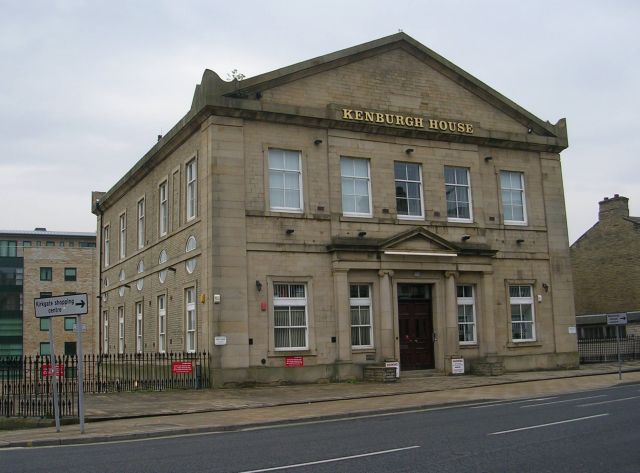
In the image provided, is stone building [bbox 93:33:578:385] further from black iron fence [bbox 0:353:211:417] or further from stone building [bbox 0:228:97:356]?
stone building [bbox 0:228:97:356]

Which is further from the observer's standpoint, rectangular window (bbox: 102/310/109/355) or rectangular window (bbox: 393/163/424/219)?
rectangular window (bbox: 102/310/109/355)

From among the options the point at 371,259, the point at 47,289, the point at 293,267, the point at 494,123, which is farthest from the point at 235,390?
the point at 47,289

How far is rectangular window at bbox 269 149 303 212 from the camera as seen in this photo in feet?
84.6

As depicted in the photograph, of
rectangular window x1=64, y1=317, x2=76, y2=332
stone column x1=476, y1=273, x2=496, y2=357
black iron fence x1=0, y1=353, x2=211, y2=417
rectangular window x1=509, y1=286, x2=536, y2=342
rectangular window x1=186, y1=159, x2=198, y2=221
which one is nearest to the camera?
black iron fence x1=0, y1=353, x2=211, y2=417

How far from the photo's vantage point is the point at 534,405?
56.4ft

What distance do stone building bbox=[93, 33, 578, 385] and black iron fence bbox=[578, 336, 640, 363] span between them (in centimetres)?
592

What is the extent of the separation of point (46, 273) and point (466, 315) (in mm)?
51667

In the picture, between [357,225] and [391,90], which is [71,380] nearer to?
[357,225]

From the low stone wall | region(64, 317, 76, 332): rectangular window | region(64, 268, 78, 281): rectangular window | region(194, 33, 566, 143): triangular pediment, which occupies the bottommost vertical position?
the low stone wall

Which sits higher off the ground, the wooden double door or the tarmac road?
the wooden double door

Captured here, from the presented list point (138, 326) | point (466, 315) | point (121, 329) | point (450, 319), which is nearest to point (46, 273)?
point (121, 329)

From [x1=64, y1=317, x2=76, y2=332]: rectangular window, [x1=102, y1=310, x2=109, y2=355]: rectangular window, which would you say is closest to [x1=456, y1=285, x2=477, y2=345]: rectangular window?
[x1=102, y1=310, x2=109, y2=355]: rectangular window

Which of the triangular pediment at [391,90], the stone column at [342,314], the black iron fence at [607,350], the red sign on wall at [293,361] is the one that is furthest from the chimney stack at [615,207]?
the red sign on wall at [293,361]

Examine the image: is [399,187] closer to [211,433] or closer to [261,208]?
[261,208]
